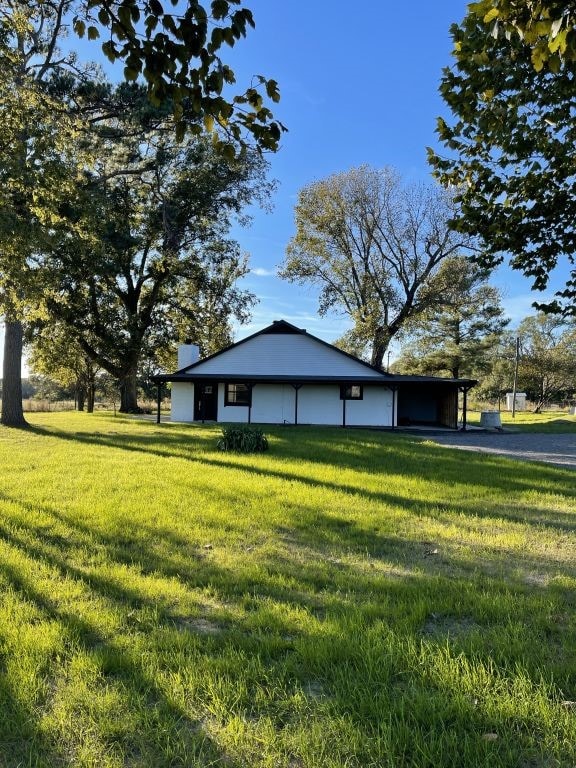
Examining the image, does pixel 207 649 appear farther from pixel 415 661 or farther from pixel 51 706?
pixel 415 661

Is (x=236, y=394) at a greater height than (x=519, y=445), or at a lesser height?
greater

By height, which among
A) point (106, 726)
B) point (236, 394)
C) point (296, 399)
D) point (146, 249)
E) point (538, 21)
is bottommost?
point (106, 726)

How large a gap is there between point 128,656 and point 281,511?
3869 millimetres

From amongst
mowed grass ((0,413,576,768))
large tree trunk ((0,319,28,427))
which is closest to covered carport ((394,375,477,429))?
large tree trunk ((0,319,28,427))

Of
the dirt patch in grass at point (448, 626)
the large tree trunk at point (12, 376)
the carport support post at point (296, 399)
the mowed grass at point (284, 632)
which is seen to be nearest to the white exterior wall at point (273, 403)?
the carport support post at point (296, 399)

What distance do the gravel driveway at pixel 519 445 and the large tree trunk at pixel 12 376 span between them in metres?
16.7

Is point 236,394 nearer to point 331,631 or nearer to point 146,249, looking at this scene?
point 146,249

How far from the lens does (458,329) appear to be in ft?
131

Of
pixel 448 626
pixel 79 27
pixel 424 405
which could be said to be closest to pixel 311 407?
pixel 424 405

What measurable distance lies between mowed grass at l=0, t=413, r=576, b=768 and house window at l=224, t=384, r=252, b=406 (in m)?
18.5

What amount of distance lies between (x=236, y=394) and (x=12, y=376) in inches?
406

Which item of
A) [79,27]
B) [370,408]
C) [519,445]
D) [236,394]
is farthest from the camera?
[236,394]

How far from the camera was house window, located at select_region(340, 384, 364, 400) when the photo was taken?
82.1ft

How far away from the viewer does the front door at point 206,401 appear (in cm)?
2591
